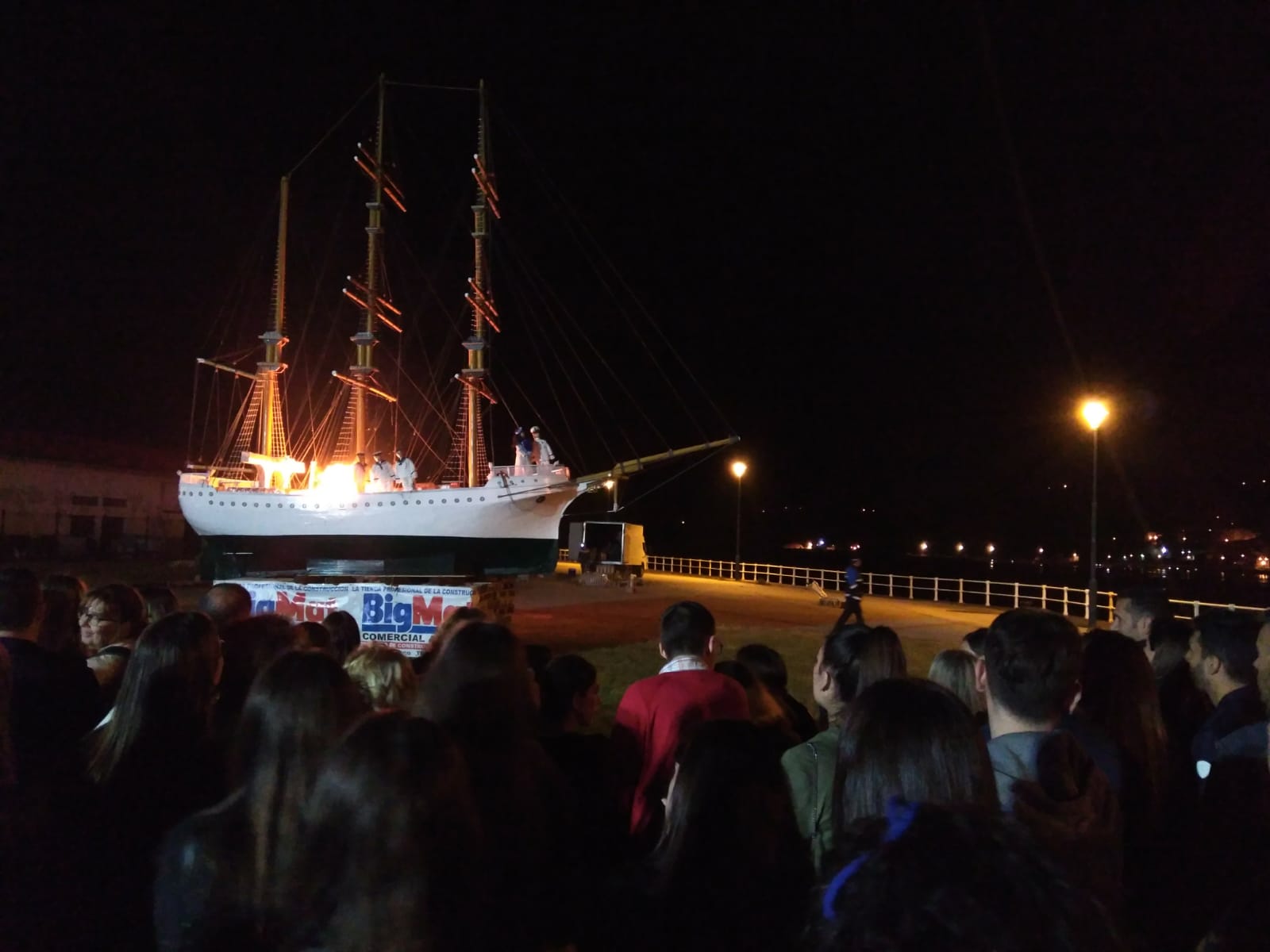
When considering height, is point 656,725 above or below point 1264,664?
below

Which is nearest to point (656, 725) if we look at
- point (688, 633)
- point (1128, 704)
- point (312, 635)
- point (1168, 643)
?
point (688, 633)

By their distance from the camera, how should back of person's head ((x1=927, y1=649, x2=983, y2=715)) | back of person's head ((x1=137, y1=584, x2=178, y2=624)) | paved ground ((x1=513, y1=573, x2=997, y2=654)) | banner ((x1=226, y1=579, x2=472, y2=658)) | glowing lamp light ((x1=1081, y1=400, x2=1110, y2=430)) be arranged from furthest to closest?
paved ground ((x1=513, y1=573, x2=997, y2=654)) < glowing lamp light ((x1=1081, y1=400, x2=1110, y2=430)) < banner ((x1=226, y1=579, x2=472, y2=658)) < back of person's head ((x1=137, y1=584, x2=178, y2=624)) < back of person's head ((x1=927, y1=649, x2=983, y2=715))

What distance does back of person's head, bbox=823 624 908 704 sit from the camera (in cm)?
320

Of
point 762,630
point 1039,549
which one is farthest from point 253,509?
point 1039,549

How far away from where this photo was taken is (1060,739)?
2357 mm

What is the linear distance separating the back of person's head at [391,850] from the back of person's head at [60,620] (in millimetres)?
2617

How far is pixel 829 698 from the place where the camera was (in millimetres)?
3352

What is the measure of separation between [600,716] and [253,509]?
114 feet

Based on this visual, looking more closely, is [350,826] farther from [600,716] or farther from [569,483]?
[569,483]

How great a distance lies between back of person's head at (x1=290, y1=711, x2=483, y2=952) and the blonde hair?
5.45 ft

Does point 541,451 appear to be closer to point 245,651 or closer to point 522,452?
point 522,452

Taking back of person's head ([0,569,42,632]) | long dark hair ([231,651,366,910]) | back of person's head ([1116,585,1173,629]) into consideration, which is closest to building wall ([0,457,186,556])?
back of person's head ([0,569,42,632])

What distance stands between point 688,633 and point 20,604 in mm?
2838

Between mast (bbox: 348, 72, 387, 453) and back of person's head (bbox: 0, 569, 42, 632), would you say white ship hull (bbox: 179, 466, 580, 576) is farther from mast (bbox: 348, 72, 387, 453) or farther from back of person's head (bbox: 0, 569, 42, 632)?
back of person's head (bbox: 0, 569, 42, 632)
